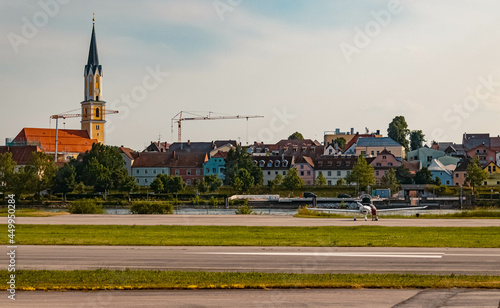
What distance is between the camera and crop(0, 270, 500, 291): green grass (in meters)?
17.9

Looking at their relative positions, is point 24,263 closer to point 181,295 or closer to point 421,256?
point 181,295

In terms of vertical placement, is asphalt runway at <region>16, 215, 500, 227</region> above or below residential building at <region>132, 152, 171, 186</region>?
below

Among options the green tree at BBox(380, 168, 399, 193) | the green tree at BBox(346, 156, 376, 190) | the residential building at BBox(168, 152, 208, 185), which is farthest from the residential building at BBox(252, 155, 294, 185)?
the green tree at BBox(380, 168, 399, 193)

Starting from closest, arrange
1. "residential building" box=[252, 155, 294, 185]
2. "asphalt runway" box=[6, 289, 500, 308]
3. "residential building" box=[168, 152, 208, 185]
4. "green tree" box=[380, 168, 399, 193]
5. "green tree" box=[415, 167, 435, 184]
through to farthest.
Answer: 1. "asphalt runway" box=[6, 289, 500, 308]
2. "green tree" box=[380, 168, 399, 193]
3. "green tree" box=[415, 167, 435, 184]
4. "residential building" box=[252, 155, 294, 185]
5. "residential building" box=[168, 152, 208, 185]

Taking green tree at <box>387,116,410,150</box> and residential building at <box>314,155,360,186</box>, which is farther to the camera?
green tree at <box>387,116,410,150</box>

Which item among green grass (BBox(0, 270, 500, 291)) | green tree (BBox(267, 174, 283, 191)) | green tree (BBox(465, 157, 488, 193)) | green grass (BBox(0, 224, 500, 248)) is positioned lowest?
green grass (BBox(0, 270, 500, 291))

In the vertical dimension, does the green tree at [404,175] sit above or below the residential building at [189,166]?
below

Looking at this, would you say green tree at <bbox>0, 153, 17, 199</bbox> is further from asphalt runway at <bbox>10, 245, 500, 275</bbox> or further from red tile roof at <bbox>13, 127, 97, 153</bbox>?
asphalt runway at <bbox>10, 245, 500, 275</bbox>

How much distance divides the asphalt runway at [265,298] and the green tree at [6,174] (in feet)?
295

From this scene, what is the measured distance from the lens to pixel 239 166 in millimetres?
127938

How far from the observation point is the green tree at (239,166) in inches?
4839

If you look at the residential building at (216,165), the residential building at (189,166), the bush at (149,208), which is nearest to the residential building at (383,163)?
the residential building at (216,165)

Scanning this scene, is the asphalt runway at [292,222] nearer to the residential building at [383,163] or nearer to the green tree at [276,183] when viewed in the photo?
the green tree at [276,183]

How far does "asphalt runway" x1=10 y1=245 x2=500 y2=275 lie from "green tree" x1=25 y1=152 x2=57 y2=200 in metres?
78.0
